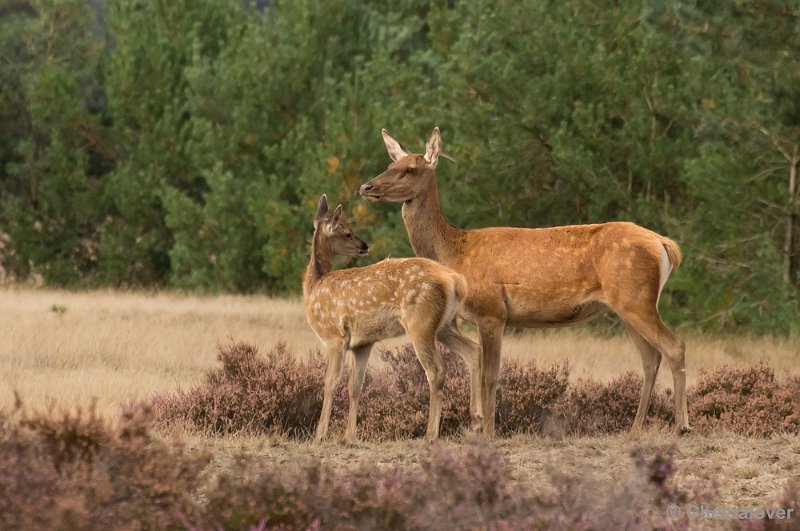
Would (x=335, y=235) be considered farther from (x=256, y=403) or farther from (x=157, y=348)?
(x=157, y=348)

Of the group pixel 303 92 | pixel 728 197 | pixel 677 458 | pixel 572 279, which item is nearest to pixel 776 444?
pixel 677 458

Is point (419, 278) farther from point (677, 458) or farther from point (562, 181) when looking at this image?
point (562, 181)

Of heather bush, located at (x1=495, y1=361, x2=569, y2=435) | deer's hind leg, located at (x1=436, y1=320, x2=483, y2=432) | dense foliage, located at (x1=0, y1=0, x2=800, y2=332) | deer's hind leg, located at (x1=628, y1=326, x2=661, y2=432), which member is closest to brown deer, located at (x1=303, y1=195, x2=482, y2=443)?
deer's hind leg, located at (x1=436, y1=320, x2=483, y2=432)

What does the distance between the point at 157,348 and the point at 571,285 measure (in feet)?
20.4

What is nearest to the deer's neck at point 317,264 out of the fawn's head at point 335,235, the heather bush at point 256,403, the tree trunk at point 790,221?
the fawn's head at point 335,235

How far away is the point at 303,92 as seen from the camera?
2538 cm

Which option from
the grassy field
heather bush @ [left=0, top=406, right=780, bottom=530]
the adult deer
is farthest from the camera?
the adult deer

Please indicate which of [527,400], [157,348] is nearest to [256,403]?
[527,400]

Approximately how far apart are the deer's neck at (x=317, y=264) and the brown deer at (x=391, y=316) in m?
0.06

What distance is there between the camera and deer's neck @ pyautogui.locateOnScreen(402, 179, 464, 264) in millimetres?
9727

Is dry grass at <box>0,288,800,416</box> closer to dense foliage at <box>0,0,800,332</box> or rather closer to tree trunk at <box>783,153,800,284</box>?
tree trunk at <box>783,153,800,284</box>

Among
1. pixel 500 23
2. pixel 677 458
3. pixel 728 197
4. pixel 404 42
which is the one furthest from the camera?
Answer: pixel 404 42

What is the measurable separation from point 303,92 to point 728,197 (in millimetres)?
11415

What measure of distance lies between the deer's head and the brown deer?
0.89 meters
